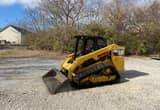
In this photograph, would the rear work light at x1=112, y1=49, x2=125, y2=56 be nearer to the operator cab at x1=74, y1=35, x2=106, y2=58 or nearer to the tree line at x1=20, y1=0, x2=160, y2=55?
the operator cab at x1=74, y1=35, x2=106, y2=58

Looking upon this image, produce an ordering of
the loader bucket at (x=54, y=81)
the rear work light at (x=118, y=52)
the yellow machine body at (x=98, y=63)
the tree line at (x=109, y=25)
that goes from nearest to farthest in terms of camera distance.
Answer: the loader bucket at (x=54, y=81) → the yellow machine body at (x=98, y=63) → the rear work light at (x=118, y=52) → the tree line at (x=109, y=25)

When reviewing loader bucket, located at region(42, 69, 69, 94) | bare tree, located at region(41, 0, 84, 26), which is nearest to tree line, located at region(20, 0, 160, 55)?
bare tree, located at region(41, 0, 84, 26)

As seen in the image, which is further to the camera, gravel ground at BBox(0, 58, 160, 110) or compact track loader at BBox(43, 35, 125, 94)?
compact track loader at BBox(43, 35, 125, 94)

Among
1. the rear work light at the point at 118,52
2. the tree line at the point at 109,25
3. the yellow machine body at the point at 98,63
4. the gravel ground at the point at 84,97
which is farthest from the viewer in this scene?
the tree line at the point at 109,25

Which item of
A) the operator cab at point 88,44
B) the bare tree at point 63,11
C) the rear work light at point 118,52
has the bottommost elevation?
the rear work light at point 118,52

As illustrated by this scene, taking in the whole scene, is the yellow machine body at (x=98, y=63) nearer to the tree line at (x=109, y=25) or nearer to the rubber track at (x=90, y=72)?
the rubber track at (x=90, y=72)

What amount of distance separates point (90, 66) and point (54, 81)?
4.17 feet

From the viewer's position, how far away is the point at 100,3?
91.3ft

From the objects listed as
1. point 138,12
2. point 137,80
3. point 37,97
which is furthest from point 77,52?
point 138,12

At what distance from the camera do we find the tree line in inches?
887

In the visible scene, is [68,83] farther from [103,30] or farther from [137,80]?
[103,30]

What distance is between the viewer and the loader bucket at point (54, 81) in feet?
24.7

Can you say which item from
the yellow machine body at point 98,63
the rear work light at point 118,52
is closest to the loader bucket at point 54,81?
the yellow machine body at point 98,63

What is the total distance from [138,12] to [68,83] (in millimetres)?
17325
